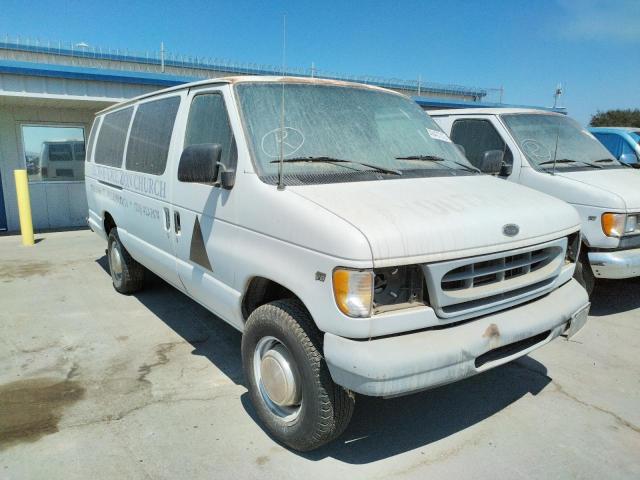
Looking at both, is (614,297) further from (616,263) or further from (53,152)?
(53,152)

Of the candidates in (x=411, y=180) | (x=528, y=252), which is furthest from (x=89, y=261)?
(x=528, y=252)

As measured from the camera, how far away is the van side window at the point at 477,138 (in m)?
5.98

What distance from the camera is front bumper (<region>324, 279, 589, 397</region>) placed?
2.31 metres

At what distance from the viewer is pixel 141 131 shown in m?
4.83

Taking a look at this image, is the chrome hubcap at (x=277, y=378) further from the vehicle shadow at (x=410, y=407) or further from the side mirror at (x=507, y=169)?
the side mirror at (x=507, y=169)

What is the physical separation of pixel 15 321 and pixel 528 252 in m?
4.92

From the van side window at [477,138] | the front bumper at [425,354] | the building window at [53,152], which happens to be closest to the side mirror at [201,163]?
the front bumper at [425,354]

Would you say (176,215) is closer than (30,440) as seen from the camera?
No

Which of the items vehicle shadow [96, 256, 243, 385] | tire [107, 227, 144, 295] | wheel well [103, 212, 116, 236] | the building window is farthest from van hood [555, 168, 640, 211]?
the building window

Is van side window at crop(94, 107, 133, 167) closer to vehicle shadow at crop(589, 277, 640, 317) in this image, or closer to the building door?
vehicle shadow at crop(589, 277, 640, 317)

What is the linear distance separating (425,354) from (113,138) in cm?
474

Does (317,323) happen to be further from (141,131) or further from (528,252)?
(141,131)

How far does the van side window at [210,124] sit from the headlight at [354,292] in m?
1.36

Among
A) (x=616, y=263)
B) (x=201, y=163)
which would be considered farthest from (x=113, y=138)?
(x=616, y=263)
